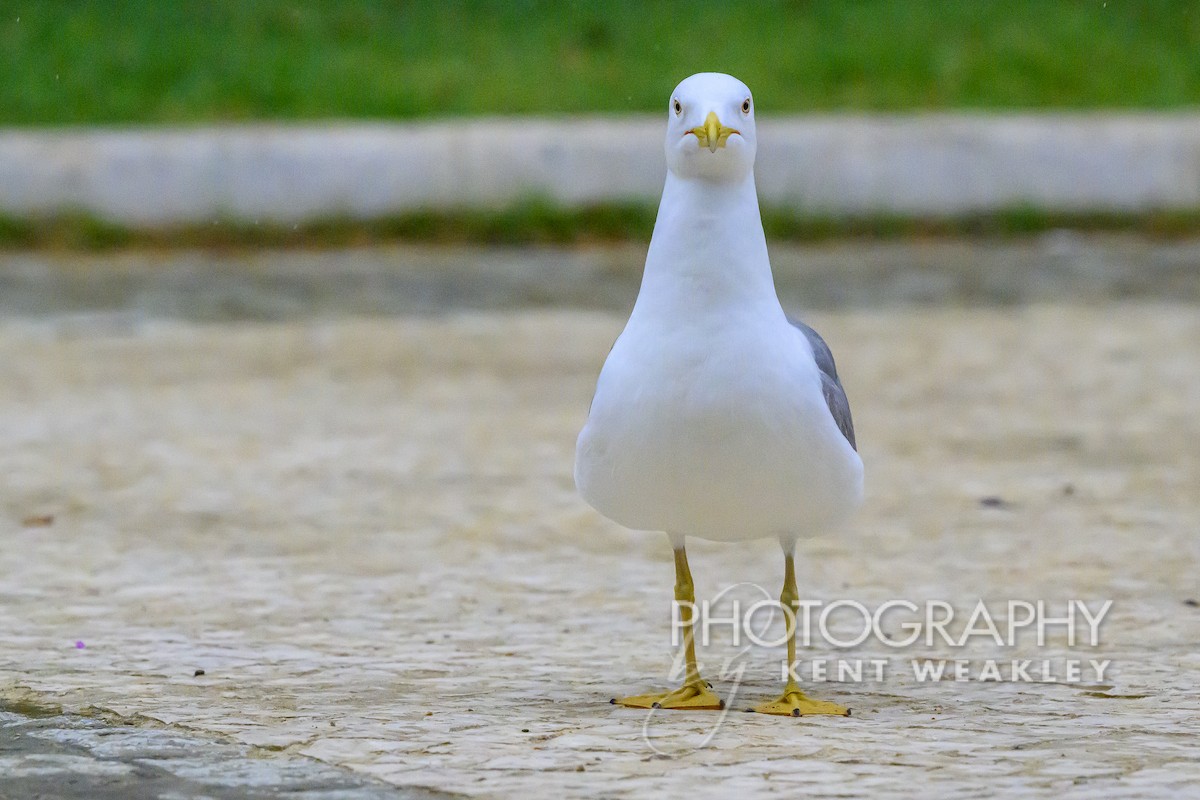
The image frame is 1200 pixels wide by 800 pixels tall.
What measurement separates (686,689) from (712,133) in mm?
987

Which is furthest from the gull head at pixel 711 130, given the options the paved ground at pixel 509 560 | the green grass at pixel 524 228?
the green grass at pixel 524 228

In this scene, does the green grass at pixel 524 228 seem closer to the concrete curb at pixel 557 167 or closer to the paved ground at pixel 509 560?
the concrete curb at pixel 557 167

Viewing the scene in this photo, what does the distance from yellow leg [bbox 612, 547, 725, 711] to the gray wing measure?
358 mm

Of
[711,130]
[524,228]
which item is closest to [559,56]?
[524,228]

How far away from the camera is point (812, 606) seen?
13.7 ft

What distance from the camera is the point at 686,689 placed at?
3311mm

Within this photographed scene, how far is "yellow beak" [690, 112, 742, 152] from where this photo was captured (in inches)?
118

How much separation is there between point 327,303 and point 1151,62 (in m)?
5.94

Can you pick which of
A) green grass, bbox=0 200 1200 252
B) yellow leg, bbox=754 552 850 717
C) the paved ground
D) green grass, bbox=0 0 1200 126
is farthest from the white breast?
green grass, bbox=0 0 1200 126

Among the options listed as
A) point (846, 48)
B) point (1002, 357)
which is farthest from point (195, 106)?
point (1002, 357)

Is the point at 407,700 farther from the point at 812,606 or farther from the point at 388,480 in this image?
the point at 388,480

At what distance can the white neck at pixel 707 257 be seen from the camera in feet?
10.1

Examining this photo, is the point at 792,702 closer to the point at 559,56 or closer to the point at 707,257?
the point at 707,257

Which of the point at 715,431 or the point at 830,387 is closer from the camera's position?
the point at 715,431
